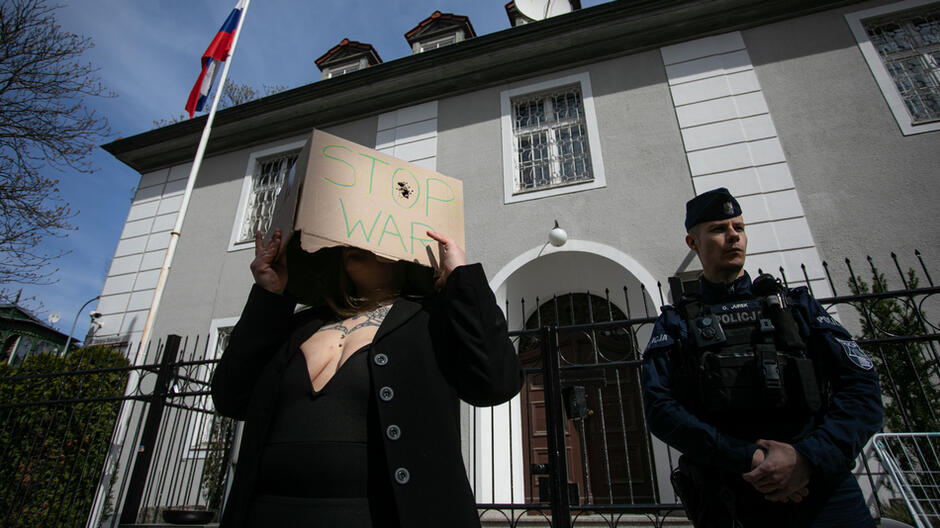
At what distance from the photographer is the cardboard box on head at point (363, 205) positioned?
5.12 feet

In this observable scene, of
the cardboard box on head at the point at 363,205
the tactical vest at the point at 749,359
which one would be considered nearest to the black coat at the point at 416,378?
the cardboard box on head at the point at 363,205

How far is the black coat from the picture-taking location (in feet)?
4.13

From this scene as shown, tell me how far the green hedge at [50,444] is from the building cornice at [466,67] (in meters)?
5.18

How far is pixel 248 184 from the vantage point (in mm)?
9570

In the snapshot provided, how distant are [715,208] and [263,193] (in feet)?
29.9

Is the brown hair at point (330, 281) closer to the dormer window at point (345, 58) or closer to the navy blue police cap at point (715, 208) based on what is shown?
the navy blue police cap at point (715, 208)

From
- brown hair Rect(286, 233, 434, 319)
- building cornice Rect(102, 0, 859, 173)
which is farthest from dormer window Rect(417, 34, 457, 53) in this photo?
brown hair Rect(286, 233, 434, 319)

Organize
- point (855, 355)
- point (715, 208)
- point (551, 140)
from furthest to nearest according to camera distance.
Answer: point (551, 140)
point (715, 208)
point (855, 355)

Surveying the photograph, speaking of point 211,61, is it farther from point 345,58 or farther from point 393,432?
point 393,432

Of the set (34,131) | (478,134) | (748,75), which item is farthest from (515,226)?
(34,131)

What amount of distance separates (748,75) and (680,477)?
281 inches

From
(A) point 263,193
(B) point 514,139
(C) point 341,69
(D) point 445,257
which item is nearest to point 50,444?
(A) point 263,193

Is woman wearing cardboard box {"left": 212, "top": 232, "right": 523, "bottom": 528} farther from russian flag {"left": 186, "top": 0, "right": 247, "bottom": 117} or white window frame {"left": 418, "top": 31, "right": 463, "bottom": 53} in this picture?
white window frame {"left": 418, "top": 31, "right": 463, "bottom": 53}

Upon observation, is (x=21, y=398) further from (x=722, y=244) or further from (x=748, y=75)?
(x=748, y=75)
